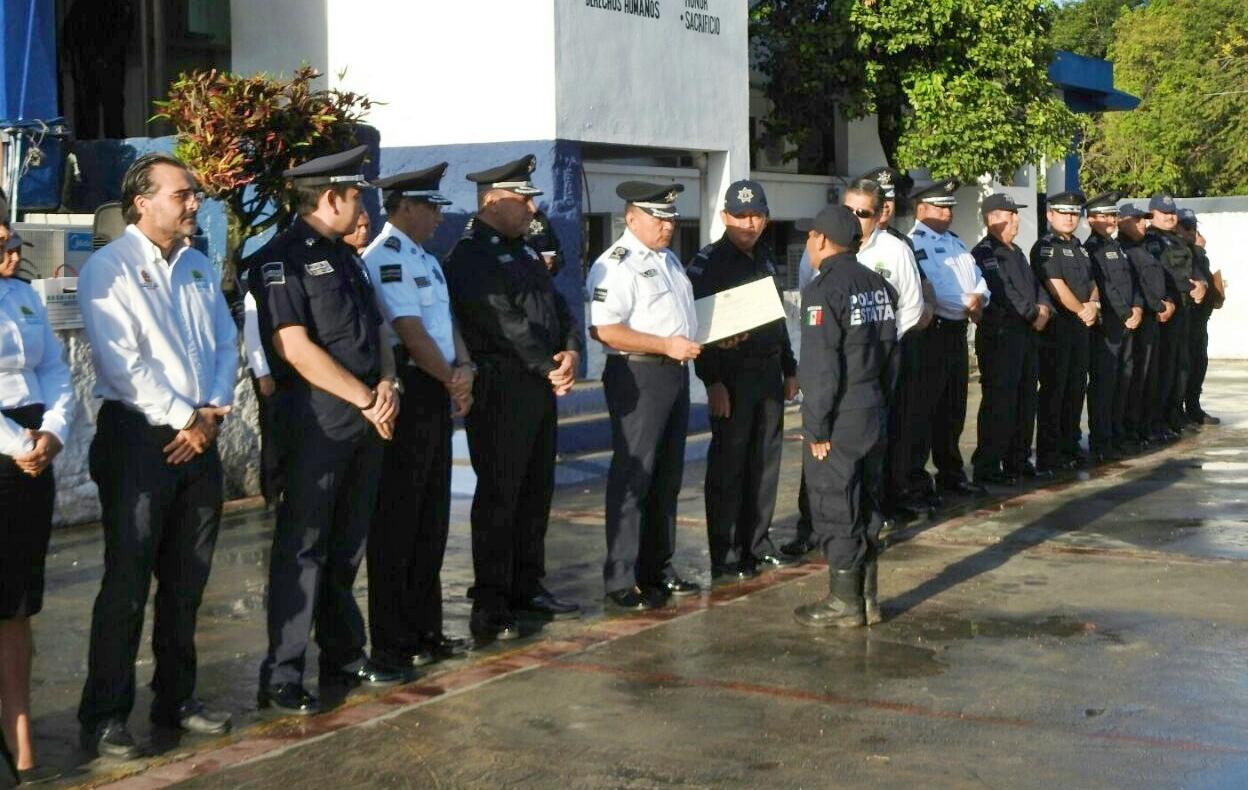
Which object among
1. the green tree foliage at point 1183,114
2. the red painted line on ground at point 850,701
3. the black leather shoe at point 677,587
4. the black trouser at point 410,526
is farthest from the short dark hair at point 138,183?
the green tree foliage at point 1183,114

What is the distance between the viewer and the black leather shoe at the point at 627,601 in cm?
742

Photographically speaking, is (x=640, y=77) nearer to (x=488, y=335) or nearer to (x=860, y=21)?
(x=860, y=21)

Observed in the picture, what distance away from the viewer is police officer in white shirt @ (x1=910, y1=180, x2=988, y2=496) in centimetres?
1019

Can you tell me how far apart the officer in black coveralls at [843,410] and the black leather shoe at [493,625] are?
1.27m

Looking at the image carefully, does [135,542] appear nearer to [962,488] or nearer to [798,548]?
[798,548]

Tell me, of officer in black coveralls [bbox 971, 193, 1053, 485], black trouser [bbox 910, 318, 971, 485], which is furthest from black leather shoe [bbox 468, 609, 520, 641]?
officer in black coveralls [bbox 971, 193, 1053, 485]

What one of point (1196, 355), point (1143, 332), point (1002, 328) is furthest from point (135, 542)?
point (1196, 355)

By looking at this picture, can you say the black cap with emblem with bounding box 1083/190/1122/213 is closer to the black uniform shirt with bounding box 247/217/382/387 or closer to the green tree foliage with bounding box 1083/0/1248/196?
the black uniform shirt with bounding box 247/217/382/387

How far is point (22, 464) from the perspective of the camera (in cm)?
492

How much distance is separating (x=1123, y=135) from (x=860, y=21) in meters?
25.0

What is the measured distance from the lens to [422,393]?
6480 millimetres

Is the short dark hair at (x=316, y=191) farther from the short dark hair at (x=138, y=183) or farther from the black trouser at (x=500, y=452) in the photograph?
the black trouser at (x=500, y=452)

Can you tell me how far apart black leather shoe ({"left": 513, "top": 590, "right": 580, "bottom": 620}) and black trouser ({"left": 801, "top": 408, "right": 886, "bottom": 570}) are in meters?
1.15

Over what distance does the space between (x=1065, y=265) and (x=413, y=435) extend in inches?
267
